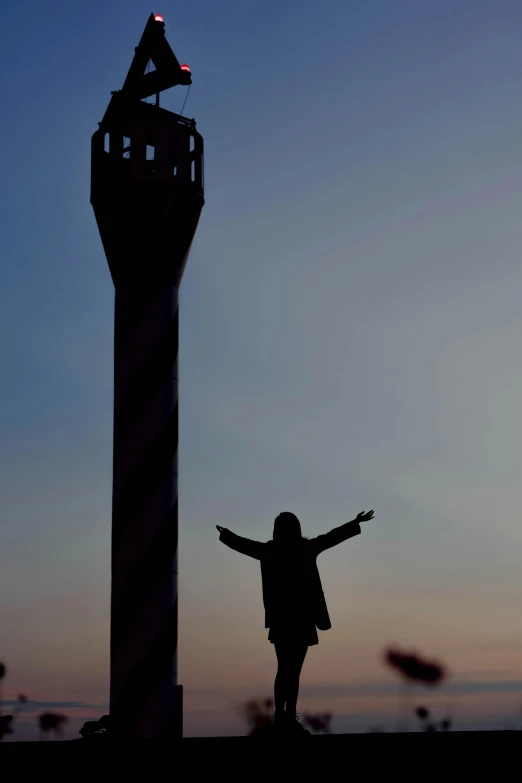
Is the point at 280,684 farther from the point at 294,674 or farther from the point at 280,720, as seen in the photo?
the point at 280,720

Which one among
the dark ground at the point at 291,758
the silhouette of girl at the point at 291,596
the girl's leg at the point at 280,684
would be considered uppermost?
the silhouette of girl at the point at 291,596

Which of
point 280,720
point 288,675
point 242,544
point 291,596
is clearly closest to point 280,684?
point 288,675

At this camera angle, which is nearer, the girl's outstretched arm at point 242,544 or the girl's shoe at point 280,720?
the girl's shoe at point 280,720

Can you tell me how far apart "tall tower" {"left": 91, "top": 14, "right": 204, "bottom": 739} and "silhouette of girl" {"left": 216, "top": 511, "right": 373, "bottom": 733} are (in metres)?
7.43

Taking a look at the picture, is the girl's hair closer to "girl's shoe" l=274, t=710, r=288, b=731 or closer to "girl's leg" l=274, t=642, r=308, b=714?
"girl's leg" l=274, t=642, r=308, b=714

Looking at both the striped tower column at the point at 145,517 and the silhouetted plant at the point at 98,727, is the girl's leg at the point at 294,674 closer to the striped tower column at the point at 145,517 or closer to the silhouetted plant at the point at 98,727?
the silhouetted plant at the point at 98,727

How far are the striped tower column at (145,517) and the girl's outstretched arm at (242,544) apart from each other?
22.9 ft

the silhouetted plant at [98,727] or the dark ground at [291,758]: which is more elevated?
the silhouetted plant at [98,727]

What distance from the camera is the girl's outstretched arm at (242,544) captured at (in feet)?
47.5

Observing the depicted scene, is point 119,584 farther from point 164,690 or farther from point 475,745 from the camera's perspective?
point 475,745

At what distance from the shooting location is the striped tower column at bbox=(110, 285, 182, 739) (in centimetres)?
2102

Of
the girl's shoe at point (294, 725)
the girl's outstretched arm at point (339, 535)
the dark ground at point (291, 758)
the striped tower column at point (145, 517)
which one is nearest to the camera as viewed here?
the dark ground at point (291, 758)

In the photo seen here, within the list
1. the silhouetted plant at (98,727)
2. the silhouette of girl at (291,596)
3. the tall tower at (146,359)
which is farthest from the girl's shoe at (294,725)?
the tall tower at (146,359)

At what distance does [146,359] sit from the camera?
22188 millimetres
